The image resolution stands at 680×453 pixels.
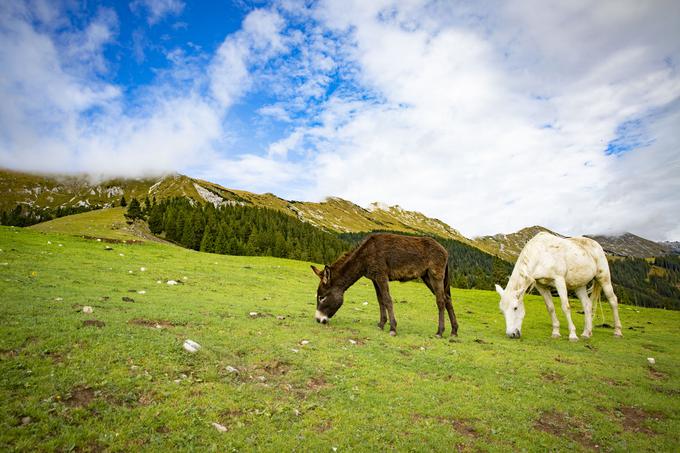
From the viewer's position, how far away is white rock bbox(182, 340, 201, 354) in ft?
24.5

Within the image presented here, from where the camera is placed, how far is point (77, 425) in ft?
14.7

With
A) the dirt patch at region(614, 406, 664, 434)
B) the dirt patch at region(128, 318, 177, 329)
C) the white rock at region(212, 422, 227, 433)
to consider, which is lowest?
the dirt patch at region(128, 318, 177, 329)

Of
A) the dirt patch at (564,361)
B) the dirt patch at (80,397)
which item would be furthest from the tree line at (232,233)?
the dirt patch at (80,397)

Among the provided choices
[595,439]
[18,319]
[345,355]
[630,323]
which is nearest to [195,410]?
[345,355]

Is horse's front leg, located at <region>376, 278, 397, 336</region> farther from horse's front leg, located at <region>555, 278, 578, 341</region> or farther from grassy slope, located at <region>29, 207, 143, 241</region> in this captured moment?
grassy slope, located at <region>29, 207, 143, 241</region>

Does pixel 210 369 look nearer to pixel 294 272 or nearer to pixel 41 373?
pixel 41 373

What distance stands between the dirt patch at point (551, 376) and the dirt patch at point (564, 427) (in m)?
2.09

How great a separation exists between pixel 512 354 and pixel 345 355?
18.8 feet

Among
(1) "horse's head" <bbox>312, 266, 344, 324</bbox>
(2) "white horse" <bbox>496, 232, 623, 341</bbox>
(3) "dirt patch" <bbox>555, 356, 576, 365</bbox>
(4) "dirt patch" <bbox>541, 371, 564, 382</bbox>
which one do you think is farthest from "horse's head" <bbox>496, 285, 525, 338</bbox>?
(1) "horse's head" <bbox>312, 266, 344, 324</bbox>

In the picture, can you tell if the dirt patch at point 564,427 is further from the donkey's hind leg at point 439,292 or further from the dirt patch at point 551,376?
the donkey's hind leg at point 439,292

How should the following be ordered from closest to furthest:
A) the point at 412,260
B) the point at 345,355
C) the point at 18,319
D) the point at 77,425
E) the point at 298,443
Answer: the point at 77,425, the point at 298,443, the point at 18,319, the point at 345,355, the point at 412,260

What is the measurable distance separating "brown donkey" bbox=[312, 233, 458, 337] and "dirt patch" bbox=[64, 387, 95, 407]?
8.03 metres

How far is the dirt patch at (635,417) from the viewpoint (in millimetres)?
6309

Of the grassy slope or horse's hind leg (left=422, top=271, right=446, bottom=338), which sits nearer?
horse's hind leg (left=422, top=271, right=446, bottom=338)
